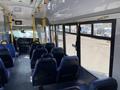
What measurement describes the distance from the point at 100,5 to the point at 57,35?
16.8 ft

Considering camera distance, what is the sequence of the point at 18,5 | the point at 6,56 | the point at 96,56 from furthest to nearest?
the point at 18,5 → the point at 6,56 → the point at 96,56

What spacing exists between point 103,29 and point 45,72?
4.66ft

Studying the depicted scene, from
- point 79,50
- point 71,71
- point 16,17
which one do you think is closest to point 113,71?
point 71,71

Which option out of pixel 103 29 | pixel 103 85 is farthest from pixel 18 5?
pixel 103 85

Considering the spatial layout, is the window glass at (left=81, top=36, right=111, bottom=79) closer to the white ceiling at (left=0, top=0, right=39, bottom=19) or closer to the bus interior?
the bus interior

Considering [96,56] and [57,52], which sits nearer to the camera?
[96,56]

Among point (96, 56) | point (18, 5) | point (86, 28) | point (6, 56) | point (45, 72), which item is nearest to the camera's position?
point (45, 72)

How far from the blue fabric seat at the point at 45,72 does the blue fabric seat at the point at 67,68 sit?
0.12 meters

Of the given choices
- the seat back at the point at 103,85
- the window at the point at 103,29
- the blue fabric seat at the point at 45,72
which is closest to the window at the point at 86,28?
the window at the point at 103,29

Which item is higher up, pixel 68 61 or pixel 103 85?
pixel 103 85

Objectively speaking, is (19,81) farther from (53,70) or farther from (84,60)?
(84,60)

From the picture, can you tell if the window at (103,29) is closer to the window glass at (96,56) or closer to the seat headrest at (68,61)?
the window glass at (96,56)

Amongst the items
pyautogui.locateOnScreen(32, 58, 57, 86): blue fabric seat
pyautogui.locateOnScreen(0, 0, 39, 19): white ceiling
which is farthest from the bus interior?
pyautogui.locateOnScreen(0, 0, 39, 19): white ceiling

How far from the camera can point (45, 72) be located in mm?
2965
